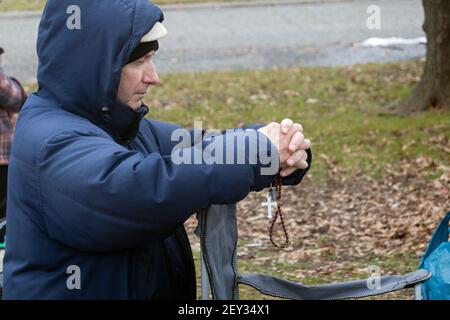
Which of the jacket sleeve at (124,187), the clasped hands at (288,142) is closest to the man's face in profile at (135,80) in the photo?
the jacket sleeve at (124,187)

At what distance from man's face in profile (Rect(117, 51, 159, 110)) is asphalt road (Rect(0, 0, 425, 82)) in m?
9.11

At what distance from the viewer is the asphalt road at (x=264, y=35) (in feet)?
41.9

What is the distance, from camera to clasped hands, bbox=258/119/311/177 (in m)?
3.04

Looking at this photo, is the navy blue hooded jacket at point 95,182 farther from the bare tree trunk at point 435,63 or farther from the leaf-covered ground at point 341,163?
the bare tree trunk at point 435,63

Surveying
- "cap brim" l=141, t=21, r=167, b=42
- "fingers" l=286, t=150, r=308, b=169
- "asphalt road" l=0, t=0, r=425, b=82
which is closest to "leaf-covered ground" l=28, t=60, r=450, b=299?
"asphalt road" l=0, t=0, r=425, b=82

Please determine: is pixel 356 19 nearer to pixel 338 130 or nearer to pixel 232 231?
pixel 338 130

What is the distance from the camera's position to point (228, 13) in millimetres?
16906

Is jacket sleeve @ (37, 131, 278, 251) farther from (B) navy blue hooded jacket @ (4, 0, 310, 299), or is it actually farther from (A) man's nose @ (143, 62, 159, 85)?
(A) man's nose @ (143, 62, 159, 85)

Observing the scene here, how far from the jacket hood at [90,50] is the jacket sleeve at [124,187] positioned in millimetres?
214

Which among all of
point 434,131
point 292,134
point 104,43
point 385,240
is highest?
point 104,43

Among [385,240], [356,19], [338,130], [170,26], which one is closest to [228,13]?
[170,26]

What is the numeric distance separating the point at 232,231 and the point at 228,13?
45.3 ft

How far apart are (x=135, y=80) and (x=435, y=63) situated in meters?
6.55
